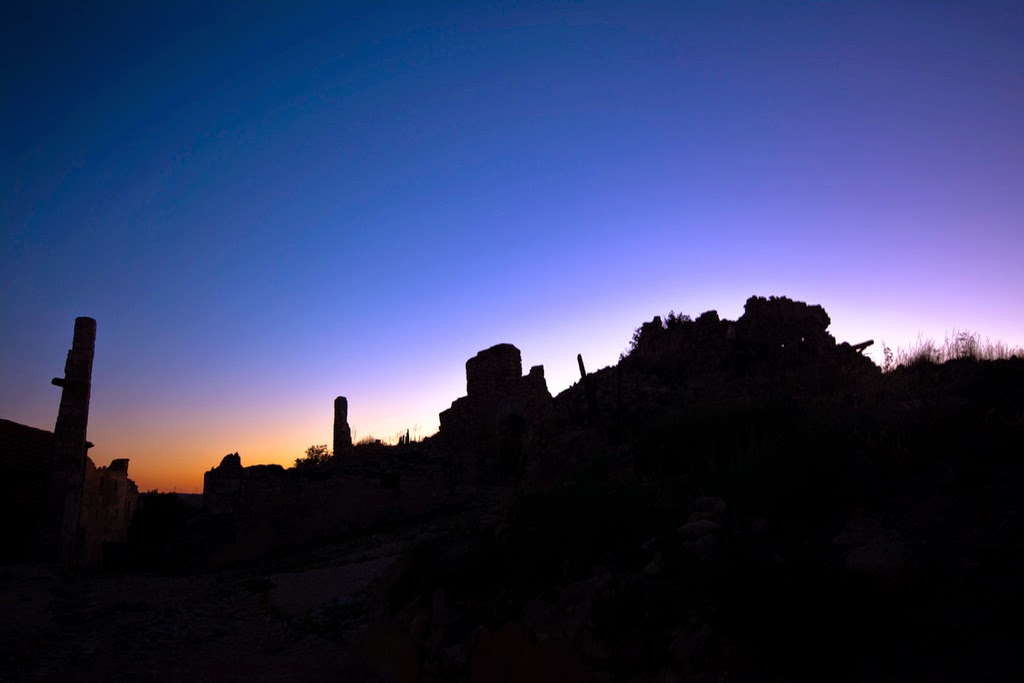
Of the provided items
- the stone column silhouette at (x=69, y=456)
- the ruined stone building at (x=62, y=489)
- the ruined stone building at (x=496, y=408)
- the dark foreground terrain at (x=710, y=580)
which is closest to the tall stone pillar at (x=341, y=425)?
the ruined stone building at (x=496, y=408)

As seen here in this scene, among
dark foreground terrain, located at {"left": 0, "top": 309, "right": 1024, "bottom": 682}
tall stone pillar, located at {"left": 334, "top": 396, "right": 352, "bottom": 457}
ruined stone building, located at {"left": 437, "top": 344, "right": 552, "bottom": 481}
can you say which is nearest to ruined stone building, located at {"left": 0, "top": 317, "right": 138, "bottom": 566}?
dark foreground terrain, located at {"left": 0, "top": 309, "right": 1024, "bottom": 682}

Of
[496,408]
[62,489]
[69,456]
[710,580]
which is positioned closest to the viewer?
[710,580]

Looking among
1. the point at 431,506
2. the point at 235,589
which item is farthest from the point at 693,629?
the point at 431,506

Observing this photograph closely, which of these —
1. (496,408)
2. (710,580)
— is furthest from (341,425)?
(710,580)

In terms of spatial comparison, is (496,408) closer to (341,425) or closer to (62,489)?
(341,425)

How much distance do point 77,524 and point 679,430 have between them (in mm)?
14002

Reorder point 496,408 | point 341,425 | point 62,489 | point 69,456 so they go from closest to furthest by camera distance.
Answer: point 62,489
point 69,456
point 496,408
point 341,425

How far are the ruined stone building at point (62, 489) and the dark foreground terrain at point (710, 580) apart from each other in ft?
21.1

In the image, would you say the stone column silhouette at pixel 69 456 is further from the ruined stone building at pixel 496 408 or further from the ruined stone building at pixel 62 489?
the ruined stone building at pixel 496 408

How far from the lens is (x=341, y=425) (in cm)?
2342

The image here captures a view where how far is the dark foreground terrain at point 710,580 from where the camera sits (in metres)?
2.45

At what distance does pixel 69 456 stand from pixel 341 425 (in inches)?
409

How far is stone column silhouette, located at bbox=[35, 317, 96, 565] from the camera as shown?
1296 centimetres

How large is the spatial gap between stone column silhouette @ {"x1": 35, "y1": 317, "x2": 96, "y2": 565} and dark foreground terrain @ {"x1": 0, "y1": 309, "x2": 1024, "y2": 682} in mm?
6323
